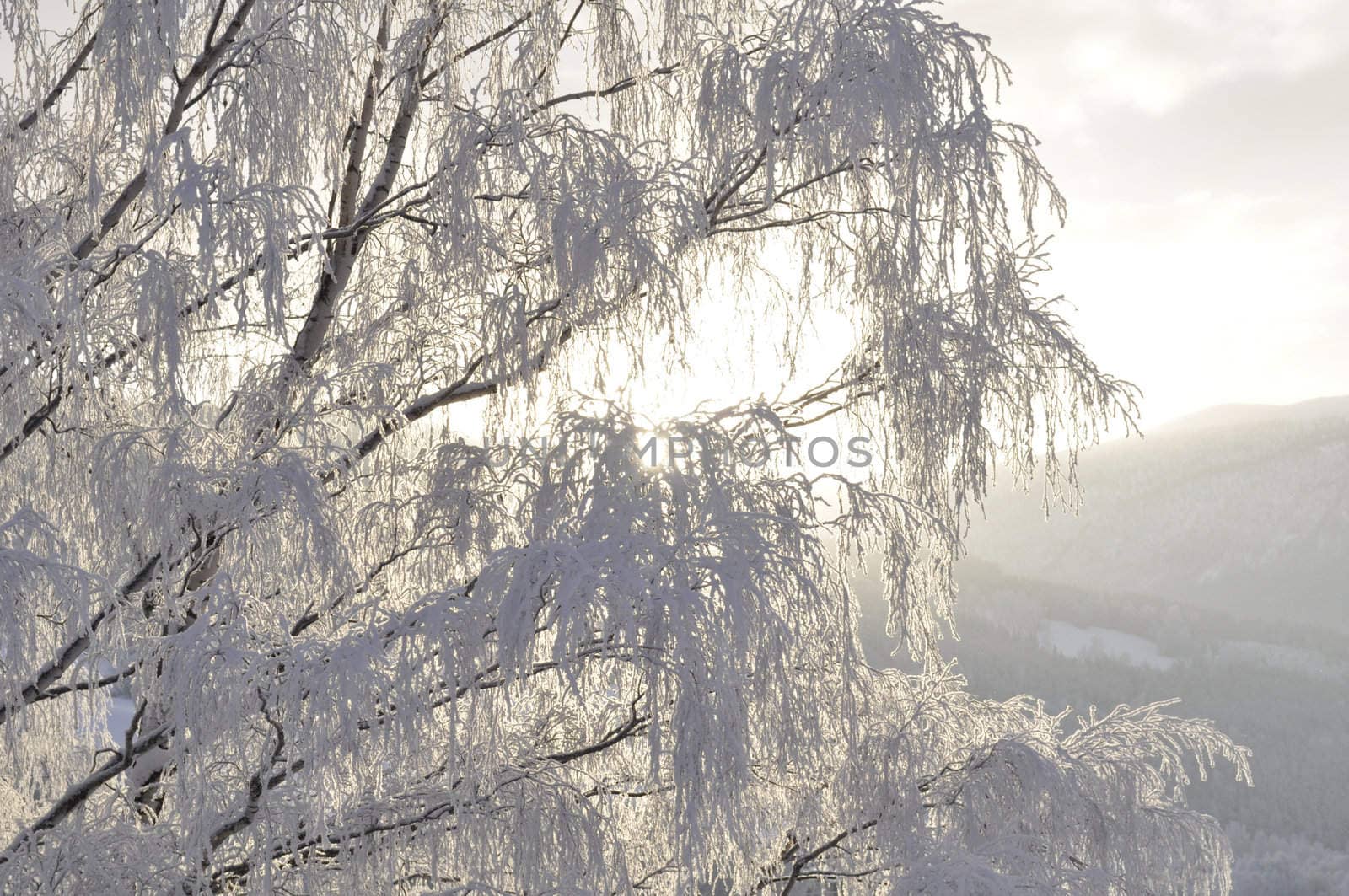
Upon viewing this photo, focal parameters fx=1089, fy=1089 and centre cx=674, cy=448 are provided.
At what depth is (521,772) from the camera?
219 centimetres

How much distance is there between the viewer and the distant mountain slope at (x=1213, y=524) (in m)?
50.9

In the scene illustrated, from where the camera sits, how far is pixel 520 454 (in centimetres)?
224

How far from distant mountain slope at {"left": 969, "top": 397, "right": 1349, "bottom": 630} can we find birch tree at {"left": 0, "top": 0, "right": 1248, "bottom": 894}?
48.1 meters

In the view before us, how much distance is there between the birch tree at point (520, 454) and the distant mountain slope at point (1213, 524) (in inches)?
1894

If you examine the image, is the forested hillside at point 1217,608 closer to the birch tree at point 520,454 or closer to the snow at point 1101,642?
the snow at point 1101,642

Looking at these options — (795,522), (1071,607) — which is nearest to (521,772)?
(795,522)

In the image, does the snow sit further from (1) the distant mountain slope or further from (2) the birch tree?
(2) the birch tree

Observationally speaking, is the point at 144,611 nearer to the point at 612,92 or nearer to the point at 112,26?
the point at 112,26

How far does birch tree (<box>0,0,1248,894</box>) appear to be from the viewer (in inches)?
73.0

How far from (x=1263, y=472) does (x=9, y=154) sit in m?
60.9

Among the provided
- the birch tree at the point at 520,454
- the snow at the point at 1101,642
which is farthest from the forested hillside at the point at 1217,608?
the birch tree at the point at 520,454

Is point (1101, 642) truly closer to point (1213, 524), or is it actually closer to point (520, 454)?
point (1213, 524)

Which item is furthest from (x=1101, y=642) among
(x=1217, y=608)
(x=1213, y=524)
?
(x=1213, y=524)

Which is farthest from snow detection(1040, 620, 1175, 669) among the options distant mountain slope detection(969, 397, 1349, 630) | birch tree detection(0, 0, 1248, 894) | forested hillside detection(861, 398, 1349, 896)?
birch tree detection(0, 0, 1248, 894)
